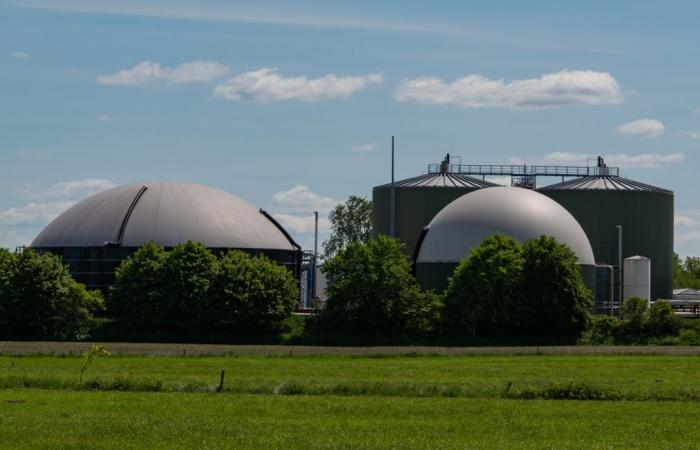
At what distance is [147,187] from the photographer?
112 metres

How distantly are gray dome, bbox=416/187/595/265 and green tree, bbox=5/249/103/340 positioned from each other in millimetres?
29609

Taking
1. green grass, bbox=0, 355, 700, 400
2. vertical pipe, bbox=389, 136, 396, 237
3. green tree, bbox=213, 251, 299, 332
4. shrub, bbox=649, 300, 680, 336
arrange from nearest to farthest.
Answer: green grass, bbox=0, 355, 700, 400 → shrub, bbox=649, 300, 680, 336 → green tree, bbox=213, 251, 299, 332 → vertical pipe, bbox=389, 136, 396, 237

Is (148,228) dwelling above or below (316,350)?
above

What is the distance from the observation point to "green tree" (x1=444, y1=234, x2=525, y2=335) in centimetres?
9012

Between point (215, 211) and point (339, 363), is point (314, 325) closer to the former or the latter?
point (215, 211)

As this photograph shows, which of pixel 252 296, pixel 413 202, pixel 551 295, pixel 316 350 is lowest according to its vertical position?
pixel 316 350

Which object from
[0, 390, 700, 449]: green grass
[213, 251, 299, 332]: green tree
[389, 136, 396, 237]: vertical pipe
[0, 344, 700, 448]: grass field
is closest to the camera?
[0, 390, 700, 449]: green grass

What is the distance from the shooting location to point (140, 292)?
92.0 m

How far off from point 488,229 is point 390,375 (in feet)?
171

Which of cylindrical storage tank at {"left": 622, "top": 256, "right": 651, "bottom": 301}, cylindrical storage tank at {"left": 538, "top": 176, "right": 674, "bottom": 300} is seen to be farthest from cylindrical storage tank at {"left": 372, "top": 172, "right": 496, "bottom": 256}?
cylindrical storage tank at {"left": 622, "top": 256, "right": 651, "bottom": 301}

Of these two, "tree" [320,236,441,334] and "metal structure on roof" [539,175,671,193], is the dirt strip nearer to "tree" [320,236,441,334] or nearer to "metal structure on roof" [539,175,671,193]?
"tree" [320,236,441,334]

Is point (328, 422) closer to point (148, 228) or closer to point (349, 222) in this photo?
point (148, 228)

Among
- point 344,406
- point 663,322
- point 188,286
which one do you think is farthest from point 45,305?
point 344,406

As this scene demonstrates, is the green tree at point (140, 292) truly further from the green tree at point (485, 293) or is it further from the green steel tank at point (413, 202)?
the green steel tank at point (413, 202)
